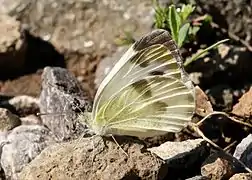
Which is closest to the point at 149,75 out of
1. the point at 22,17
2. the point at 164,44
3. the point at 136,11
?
the point at 164,44

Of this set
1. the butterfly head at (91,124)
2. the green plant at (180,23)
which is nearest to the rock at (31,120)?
the butterfly head at (91,124)

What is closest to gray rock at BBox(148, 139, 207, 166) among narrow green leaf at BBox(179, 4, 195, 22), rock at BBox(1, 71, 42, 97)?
narrow green leaf at BBox(179, 4, 195, 22)

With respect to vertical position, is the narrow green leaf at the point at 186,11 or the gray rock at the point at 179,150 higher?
the narrow green leaf at the point at 186,11

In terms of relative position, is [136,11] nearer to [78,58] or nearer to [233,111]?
[78,58]

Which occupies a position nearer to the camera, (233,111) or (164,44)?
(164,44)

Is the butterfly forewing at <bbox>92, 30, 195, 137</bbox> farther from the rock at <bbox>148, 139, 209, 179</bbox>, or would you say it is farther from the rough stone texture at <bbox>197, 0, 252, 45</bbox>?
the rough stone texture at <bbox>197, 0, 252, 45</bbox>

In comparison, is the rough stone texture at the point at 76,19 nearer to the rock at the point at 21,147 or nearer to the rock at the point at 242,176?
the rock at the point at 21,147

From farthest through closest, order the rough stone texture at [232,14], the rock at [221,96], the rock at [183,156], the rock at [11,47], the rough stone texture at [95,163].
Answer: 1. the rough stone texture at [232,14]
2. the rock at [11,47]
3. the rock at [221,96]
4. the rock at [183,156]
5. the rough stone texture at [95,163]
